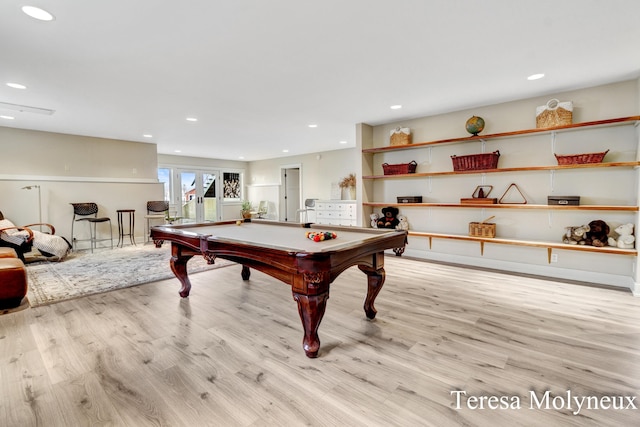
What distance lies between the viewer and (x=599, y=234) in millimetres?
3561

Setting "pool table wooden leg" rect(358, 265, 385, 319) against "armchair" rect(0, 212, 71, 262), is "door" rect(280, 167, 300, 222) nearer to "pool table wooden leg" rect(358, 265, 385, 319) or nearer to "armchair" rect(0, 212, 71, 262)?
"armchair" rect(0, 212, 71, 262)

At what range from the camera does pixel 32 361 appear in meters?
1.98

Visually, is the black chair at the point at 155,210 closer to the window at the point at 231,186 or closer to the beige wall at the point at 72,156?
the beige wall at the point at 72,156

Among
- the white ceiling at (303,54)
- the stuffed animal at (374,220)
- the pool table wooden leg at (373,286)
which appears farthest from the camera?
the stuffed animal at (374,220)

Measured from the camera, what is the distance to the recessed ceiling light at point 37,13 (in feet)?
6.44

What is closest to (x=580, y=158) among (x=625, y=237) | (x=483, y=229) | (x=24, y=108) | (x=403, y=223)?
(x=625, y=237)

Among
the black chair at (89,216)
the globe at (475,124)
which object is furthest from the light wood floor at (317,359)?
the black chair at (89,216)

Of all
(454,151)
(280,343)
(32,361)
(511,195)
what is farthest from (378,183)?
(32,361)

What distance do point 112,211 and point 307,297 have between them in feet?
20.7

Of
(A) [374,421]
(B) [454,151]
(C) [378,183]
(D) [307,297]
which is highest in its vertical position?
(B) [454,151]

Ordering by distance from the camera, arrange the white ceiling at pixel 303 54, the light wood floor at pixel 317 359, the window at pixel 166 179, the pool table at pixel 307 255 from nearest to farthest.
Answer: the light wood floor at pixel 317 359, the pool table at pixel 307 255, the white ceiling at pixel 303 54, the window at pixel 166 179

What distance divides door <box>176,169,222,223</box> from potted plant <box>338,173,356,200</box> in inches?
179

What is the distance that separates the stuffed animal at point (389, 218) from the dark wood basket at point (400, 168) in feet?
2.08

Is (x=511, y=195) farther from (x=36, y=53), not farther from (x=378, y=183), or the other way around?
(x=36, y=53)
